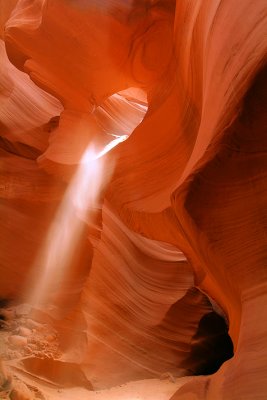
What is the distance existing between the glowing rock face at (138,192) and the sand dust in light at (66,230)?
0.02 metres

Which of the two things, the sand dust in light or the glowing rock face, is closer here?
the glowing rock face

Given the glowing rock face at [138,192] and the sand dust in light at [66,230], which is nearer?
the glowing rock face at [138,192]

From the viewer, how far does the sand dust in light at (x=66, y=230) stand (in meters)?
4.98

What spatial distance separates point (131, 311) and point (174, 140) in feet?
6.87

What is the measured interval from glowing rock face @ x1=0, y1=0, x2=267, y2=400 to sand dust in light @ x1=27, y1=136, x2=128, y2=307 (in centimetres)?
2

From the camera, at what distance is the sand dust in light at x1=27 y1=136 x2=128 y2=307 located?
498 centimetres

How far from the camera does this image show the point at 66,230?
5145mm

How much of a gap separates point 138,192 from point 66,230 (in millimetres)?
1702

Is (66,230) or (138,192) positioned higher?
(138,192)

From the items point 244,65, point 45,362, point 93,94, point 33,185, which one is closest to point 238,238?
point 244,65

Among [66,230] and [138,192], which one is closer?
[138,192]

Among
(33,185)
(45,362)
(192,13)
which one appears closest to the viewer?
(192,13)

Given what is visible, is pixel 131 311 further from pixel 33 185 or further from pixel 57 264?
pixel 33 185

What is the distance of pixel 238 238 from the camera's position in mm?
2193
